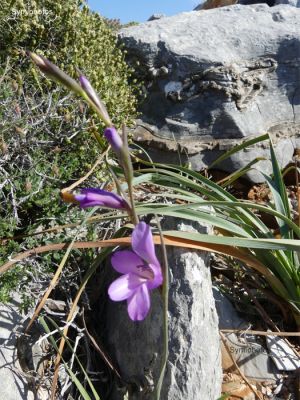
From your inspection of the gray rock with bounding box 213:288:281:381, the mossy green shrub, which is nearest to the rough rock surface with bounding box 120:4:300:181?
the mossy green shrub

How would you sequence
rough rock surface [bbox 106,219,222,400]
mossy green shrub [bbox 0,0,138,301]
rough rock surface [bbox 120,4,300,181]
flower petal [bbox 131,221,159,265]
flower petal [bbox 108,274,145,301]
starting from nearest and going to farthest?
1. flower petal [bbox 131,221,159,265]
2. flower petal [bbox 108,274,145,301]
3. rough rock surface [bbox 106,219,222,400]
4. mossy green shrub [bbox 0,0,138,301]
5. rough rock surface [bbox 120,4,300,181]

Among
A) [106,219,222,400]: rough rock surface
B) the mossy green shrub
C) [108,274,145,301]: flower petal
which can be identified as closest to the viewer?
[108,274,145,301]: flower petal

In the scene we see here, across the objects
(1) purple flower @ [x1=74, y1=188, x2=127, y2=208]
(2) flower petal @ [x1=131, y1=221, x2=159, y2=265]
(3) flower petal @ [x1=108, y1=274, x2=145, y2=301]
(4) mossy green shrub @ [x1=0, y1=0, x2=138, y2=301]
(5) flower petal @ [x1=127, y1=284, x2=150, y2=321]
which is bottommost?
(5) flower petal @ [x1=127, y1=284, x2=150, y2=321]

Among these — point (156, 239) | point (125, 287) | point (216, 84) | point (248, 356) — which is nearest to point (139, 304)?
point (125, 287)

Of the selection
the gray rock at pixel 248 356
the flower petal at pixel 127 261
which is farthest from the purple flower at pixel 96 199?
the gray rock at pixel 248 356

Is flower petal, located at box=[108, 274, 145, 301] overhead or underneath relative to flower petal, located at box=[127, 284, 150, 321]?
overhead

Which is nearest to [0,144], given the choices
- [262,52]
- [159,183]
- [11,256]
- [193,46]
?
[11,256]

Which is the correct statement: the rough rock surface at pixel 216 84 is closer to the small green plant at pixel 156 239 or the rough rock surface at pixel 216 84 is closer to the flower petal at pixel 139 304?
the small green plant at pixel 156 239

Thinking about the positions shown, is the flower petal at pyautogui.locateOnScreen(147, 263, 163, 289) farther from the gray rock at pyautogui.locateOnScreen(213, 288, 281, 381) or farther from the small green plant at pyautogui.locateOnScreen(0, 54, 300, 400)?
the gray rock at pyautogui.locateOnScreen(213, 288, 281, 381)
